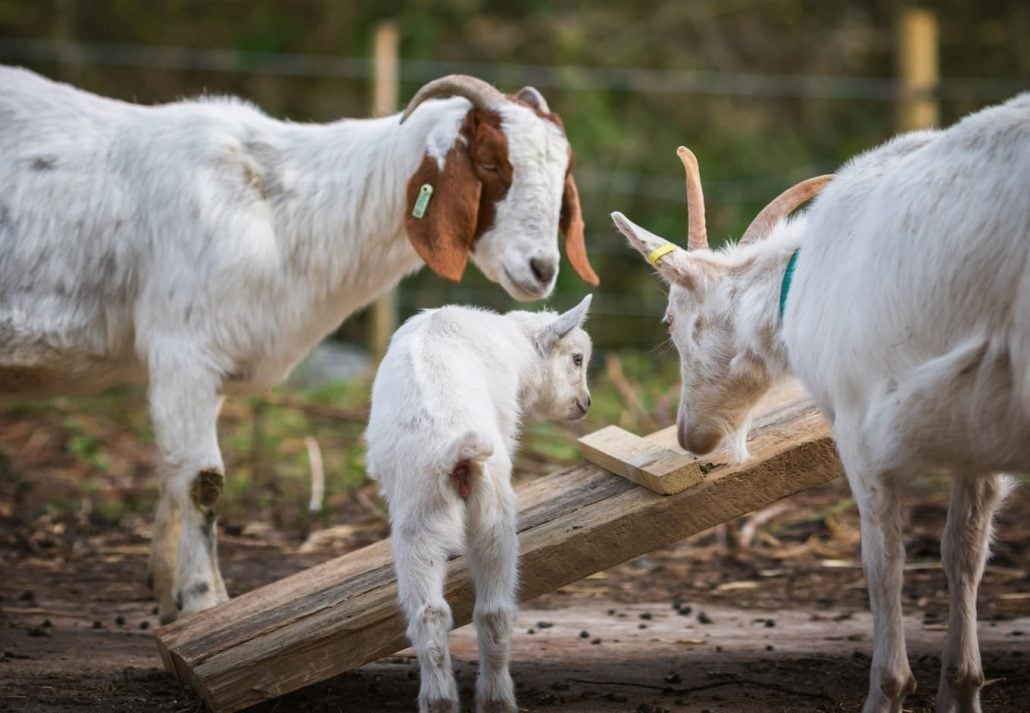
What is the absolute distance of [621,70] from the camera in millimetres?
11500

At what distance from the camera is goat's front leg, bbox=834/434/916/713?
3158mm

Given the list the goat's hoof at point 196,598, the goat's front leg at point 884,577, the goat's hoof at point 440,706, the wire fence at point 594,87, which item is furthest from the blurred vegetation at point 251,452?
the goat's front leg at point 884,577

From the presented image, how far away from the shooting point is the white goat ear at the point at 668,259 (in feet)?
12.6

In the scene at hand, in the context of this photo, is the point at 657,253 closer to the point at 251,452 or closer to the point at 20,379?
the point at 20,379

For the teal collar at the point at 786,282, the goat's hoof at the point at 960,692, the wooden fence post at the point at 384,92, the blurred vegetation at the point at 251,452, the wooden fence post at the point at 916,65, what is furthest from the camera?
the wooden fence post at the point at 384,92

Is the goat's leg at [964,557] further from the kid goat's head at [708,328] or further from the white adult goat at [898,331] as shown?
the kid goat's head at [708,328]

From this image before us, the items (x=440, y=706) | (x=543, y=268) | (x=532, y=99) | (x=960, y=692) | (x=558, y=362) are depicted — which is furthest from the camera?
(x=532, y=99)

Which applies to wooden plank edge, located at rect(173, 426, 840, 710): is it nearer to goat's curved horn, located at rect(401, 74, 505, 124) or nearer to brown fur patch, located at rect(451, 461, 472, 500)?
brown fur patch, located at rect(451, 461, 472, 500)

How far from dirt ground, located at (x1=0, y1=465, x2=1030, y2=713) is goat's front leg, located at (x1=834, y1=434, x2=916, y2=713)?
435 mm

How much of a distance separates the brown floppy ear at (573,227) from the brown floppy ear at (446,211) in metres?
0.35

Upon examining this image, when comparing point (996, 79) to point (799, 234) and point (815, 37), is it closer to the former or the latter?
point (815, 37)

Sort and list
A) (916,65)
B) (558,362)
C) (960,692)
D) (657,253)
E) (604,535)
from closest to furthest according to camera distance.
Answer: (960,692)
(604,535)
(657,253)
(558,362)
(916,65)

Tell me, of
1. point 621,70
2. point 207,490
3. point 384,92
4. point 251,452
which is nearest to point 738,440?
point 207,490

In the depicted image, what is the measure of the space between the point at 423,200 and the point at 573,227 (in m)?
0.58
